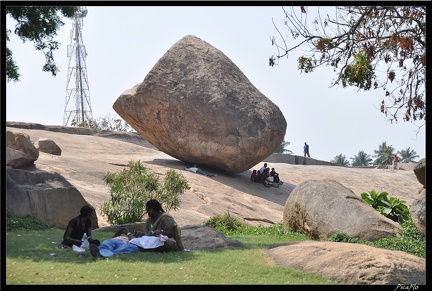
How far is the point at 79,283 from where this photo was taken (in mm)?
8188

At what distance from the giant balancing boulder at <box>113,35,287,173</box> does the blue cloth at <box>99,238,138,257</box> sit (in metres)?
16.1

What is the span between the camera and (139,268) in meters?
9.20

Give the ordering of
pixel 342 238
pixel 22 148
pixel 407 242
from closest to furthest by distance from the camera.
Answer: pixel 407 242
pixel 342 238
pixel 22 148

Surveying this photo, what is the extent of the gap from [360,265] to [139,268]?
2864 millimetres

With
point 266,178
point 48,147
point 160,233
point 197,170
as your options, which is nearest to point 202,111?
point 197,170

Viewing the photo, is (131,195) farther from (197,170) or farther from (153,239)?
(197,170)

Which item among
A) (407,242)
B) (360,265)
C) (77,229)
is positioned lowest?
(77,229)

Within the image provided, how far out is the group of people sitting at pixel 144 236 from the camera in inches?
409

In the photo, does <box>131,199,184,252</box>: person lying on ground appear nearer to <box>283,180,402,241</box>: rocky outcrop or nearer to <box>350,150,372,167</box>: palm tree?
<box>283,180,402,241</box>: rocky outcrop

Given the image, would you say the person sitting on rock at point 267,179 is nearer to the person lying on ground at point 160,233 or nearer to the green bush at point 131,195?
the green bush at point 131,195

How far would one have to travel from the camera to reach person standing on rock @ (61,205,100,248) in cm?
1055

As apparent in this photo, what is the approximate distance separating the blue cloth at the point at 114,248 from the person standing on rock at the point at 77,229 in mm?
493

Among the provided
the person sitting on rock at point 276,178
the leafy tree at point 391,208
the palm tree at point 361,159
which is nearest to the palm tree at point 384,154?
the palm tree at point 361,159

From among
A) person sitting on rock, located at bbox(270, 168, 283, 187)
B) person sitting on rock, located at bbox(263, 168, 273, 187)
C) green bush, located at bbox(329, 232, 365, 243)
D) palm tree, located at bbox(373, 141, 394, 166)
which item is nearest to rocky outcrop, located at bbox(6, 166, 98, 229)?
green bush, located at bbox(329, 232, 365, 243)
